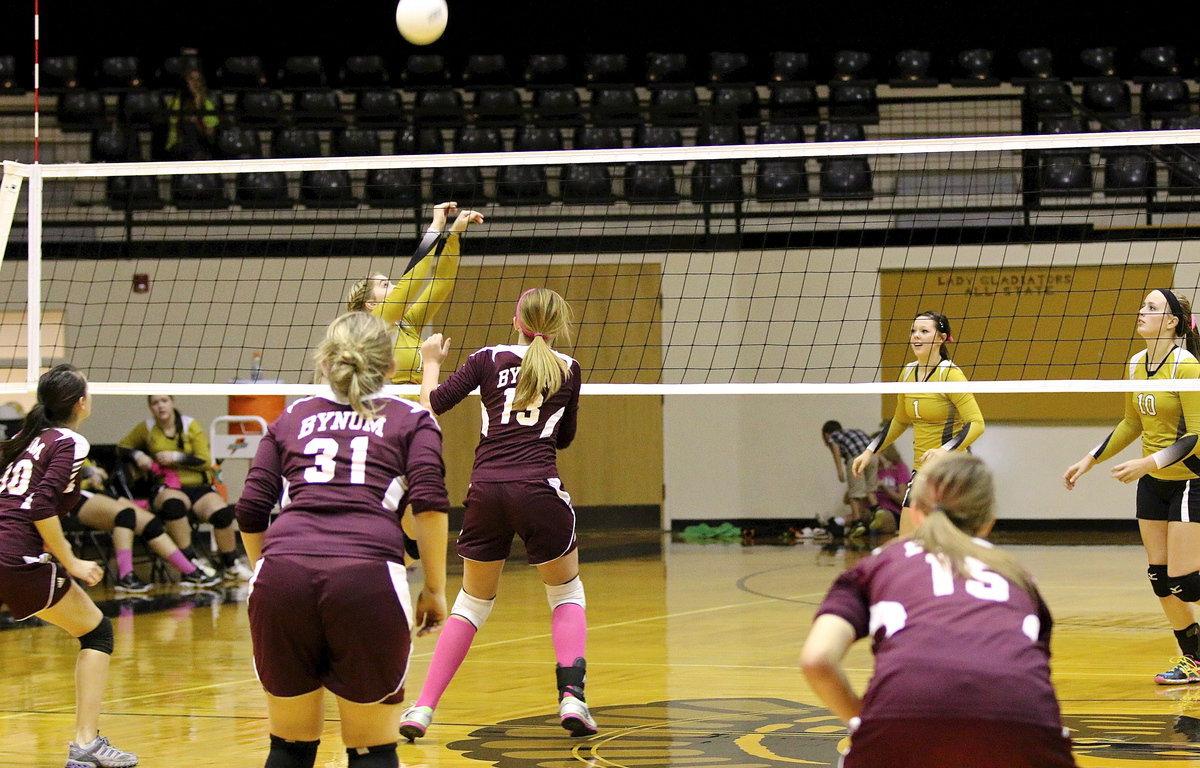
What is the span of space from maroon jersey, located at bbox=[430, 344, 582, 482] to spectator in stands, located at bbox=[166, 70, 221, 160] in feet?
32.5

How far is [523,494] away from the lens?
507 cm

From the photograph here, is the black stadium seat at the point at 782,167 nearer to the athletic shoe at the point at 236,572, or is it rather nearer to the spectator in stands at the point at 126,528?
the athletic shoe at the point at 236,572

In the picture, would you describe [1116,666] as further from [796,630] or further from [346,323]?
[346,323]

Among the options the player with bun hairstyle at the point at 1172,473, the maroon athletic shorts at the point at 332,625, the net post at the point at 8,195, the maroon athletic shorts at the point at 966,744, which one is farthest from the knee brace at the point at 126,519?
the maroon athletic shorts at the point at 966,744

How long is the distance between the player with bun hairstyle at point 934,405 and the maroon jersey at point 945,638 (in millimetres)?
3951

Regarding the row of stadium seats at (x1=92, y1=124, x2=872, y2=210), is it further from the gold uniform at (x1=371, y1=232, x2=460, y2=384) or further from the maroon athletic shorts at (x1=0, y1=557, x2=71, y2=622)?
the maroon athletic shorts at (x1=0, y1=557, x2=71, y2=622)

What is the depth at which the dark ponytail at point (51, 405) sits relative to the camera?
4.82 m

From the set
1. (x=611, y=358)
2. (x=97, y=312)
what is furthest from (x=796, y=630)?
(x=97, y=312)

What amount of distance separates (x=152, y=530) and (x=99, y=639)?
19.2 ft

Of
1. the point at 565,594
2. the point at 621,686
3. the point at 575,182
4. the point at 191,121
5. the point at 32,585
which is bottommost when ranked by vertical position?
the point at 621,686

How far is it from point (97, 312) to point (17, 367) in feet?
4.32

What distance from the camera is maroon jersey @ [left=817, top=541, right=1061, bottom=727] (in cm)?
244

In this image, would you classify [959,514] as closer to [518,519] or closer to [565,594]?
[518,519]

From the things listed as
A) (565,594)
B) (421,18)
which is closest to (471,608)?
(565,594)
